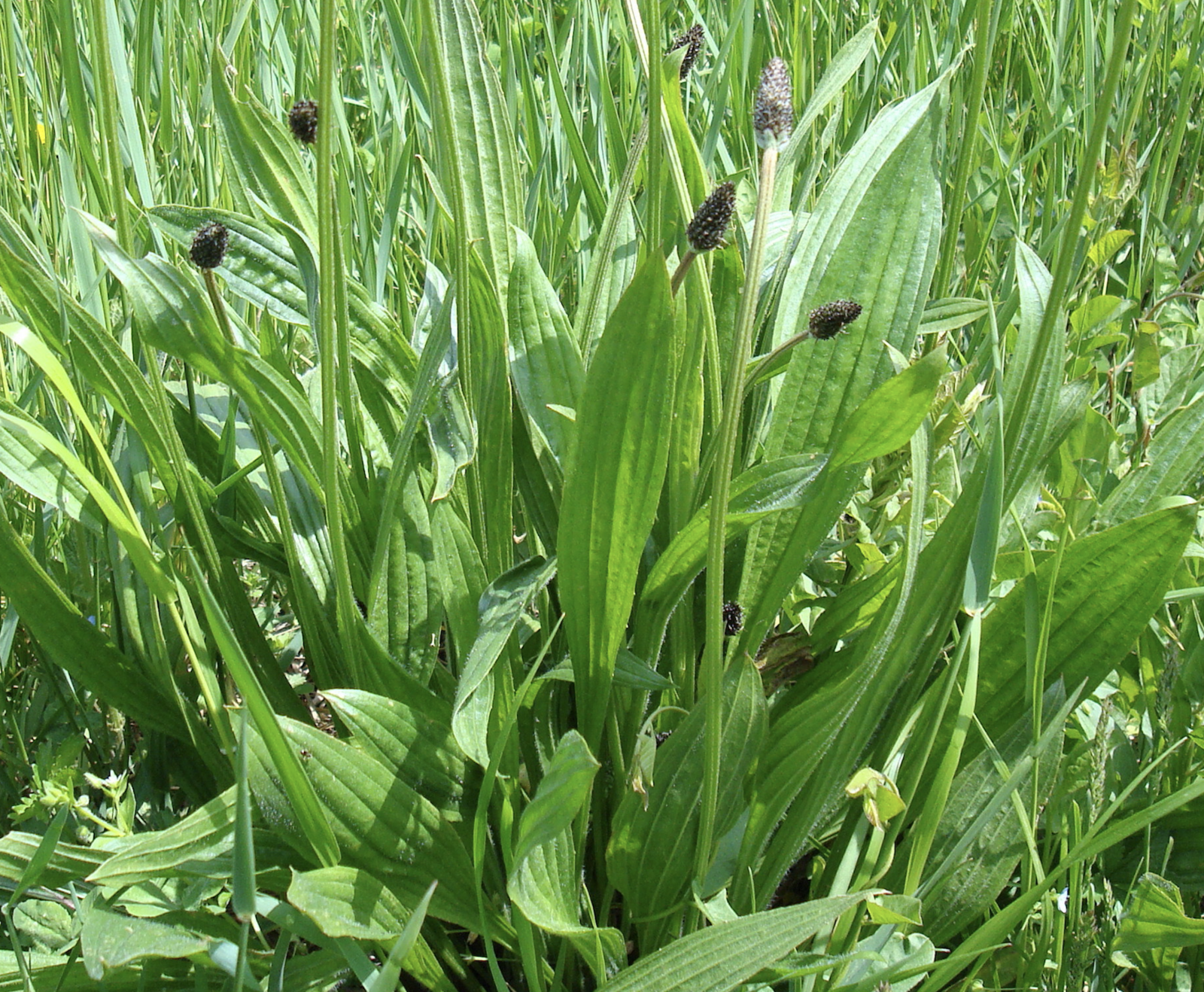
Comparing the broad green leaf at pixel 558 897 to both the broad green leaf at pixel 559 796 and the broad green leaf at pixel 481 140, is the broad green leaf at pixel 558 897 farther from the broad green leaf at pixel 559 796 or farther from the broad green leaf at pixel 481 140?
the broad green leaf at pixel 481 140

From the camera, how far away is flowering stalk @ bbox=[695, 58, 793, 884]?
70cm

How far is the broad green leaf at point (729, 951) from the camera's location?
0.83 meters

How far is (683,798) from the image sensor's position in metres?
0.98

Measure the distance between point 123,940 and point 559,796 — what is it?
367 millimetres

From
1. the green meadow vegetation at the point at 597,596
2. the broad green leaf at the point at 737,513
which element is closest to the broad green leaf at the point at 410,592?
the green meadow vegetation at the point at 597,596

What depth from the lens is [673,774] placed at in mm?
989

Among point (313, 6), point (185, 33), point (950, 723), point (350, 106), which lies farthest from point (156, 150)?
point (950, 723)

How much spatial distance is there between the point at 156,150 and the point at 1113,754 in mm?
2100

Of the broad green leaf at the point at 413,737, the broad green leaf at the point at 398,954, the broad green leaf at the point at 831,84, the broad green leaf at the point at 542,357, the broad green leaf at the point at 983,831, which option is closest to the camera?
the broad green leaf at the point at 398,954

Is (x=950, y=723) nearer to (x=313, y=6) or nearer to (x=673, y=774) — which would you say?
A: (x=673, y=774)

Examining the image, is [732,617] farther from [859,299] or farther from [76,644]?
[76,644]

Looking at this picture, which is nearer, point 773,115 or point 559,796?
point 773,115

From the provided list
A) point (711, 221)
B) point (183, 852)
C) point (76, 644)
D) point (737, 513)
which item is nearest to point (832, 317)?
point (711, 221)

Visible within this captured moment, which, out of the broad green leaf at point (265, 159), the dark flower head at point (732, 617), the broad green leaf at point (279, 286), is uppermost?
the broad green leaf at point (265, 159)
